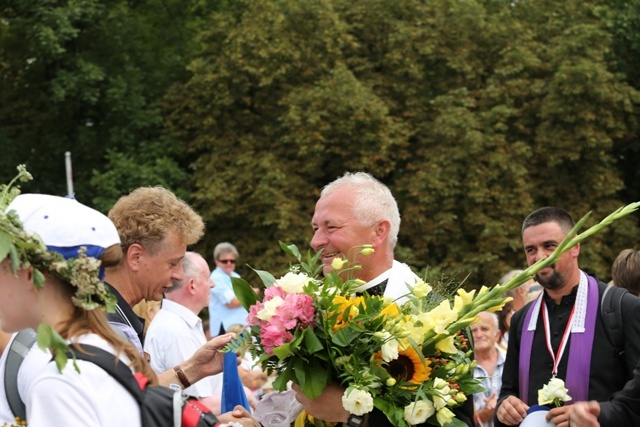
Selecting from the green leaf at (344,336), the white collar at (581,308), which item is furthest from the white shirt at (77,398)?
the white collar at (581,308)

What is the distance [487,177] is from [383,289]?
24.4m

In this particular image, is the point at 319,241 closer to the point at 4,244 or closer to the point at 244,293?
the point at 244,293

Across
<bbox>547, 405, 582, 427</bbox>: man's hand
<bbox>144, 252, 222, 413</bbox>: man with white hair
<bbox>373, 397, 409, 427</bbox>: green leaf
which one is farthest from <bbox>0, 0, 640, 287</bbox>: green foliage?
<bbox>373, 397, 409, 427</bbox>: green leaf

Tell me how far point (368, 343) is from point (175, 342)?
2.28 meters

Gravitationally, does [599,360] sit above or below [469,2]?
above

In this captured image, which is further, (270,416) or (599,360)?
(599,360)

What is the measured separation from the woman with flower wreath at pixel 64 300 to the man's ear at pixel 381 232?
2.24 meters

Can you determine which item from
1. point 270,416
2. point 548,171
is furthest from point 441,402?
point 548,171

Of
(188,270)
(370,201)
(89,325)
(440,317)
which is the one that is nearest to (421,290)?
(440,317)

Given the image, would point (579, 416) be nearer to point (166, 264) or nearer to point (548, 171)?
point (166, 264)

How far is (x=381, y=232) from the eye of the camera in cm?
518

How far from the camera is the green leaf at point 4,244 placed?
9.00 feet

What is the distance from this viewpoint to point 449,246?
29.0m

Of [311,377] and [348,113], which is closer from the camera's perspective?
[311,377]
